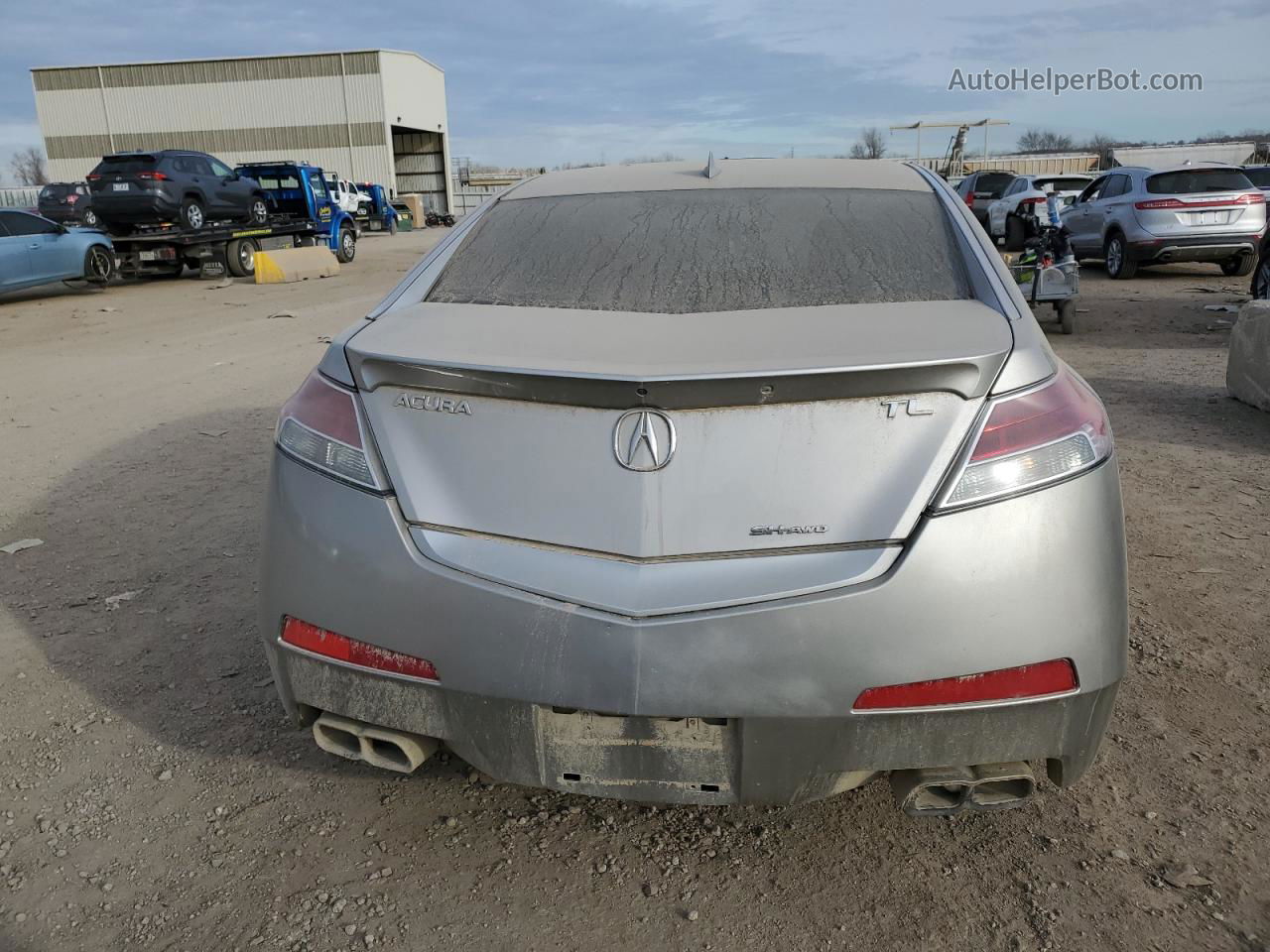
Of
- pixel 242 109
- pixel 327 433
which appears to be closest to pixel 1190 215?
pixel 327 433

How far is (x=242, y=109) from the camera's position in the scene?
166 ft

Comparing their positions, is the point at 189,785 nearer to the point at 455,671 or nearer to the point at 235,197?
the point at 455,671

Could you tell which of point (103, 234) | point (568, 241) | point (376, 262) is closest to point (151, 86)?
point (376, 262)

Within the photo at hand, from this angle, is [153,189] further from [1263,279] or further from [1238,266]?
[1238,266]

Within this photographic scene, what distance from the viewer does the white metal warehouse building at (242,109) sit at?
163ft

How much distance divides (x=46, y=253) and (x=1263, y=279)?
17612mm

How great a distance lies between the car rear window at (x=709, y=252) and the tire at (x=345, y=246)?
2221cm

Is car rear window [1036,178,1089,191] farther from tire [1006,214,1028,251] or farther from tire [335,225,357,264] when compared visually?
tire [335,225,357,264]

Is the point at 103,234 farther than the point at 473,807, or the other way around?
the point at 103,234

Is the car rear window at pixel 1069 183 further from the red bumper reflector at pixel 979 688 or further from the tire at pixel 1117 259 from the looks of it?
the red bumper reflector at pixel 979 688

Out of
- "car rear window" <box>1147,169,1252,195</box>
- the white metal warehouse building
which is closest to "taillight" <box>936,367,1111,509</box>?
"car rear window" <box>1147,169,1252,195</box>

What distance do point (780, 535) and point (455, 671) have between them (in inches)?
28.5

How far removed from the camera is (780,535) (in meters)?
1.93

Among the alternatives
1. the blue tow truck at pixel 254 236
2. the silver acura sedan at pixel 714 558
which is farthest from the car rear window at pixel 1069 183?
the silver acura sedan at pixel 714 558
